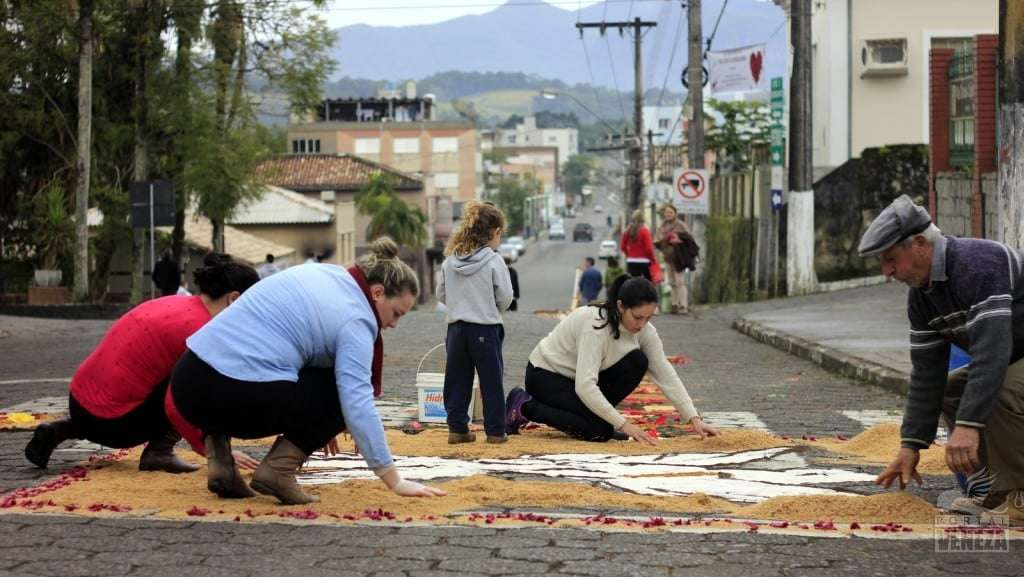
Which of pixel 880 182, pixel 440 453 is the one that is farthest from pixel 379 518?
pixel 880 182

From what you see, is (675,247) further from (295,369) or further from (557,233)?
(557,233)

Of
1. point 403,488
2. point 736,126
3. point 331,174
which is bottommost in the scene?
point 403,488

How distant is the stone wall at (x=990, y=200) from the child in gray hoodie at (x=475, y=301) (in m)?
13.7

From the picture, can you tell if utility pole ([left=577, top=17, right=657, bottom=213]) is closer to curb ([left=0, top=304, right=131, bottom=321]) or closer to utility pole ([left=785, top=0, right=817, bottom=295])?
curb ([left=0, top=304, right=131, bottom=321])

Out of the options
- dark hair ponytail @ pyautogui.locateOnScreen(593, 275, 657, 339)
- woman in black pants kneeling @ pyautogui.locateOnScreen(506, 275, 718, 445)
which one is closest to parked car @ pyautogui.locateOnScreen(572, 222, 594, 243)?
woman in black pants kneeling @ pyautogui.locateOnScreen(506, 275, 718, 445)

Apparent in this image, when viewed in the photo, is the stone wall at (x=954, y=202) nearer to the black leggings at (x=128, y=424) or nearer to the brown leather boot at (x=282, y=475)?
the black leggings at (x=128, y=424)

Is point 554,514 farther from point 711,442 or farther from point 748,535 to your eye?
point 711,442

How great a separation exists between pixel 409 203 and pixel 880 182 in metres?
62.3

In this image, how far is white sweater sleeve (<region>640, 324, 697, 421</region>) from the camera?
31.9ft

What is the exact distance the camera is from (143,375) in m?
7.98

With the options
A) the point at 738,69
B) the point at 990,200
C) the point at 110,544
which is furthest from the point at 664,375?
the point at 738,69

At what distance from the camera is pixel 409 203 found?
90.1 meters

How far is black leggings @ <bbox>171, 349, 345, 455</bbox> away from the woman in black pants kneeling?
9.66 feet

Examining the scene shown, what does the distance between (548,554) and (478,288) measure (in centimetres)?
442
